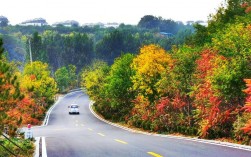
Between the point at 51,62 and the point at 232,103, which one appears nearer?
the point at 232,103

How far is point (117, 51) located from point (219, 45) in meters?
105

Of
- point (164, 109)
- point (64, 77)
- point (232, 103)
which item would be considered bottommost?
point (64, 77)

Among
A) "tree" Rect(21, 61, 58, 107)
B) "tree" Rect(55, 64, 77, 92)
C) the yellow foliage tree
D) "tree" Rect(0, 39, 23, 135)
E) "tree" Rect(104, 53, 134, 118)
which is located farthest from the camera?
"tree" Rect(55, 64, 77, 92)

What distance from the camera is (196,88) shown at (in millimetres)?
23250

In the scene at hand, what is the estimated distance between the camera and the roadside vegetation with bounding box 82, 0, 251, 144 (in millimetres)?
19391

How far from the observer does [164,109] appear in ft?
94.7

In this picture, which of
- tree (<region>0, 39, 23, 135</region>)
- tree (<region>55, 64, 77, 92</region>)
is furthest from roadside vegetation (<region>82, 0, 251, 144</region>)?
tree (<region>55, 64, 77, 92</region>)

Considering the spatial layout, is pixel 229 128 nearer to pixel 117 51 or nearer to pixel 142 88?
pixel 142 88

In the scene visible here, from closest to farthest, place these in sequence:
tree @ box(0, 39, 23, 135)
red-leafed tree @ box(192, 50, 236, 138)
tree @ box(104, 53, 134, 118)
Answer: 1. tree @ box(0, 39, 23, 135)
2. red-leafed tree @ box(192, 50, 236, 138)
3. tree @ box(104, 53, 134, 118)

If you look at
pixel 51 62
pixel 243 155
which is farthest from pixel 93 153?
pixel 51 62

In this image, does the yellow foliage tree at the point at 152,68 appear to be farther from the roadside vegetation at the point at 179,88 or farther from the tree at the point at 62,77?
the tree at the point at 62,77

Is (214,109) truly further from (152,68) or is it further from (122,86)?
(122,86)

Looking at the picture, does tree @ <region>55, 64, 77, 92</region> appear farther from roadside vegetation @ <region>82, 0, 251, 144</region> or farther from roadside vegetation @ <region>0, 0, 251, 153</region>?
roadside vegetation @ <region>82, 0, 251, 144</region>

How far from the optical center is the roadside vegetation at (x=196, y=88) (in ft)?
63.6
